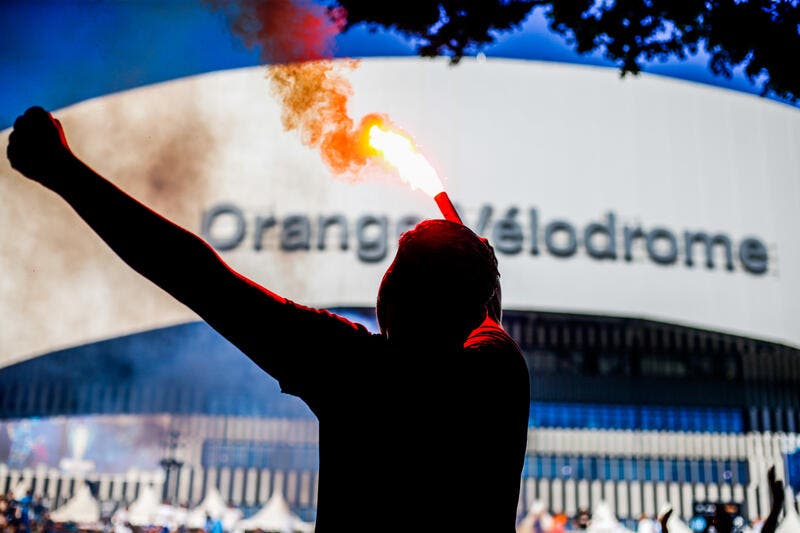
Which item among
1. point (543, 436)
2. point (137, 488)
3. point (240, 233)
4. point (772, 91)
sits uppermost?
point (240, 233)

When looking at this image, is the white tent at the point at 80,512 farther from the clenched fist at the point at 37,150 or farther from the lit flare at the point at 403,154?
the clenched fist at the point at 37,150

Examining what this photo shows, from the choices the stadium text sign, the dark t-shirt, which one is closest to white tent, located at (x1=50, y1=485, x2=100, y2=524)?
the stadium text sign

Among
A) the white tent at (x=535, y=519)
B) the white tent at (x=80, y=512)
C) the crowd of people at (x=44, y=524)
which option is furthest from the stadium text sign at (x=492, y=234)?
the white tent at (x=80, y=512)

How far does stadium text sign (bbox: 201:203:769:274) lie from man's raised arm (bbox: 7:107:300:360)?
1462 cm

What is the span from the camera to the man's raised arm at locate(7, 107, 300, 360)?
913mm

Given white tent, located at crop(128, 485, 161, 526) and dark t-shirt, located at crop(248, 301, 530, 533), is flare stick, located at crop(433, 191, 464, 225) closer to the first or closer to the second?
dark t-shirt, located at crop(248, 301, 530, 533)

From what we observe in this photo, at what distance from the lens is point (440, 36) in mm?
3807

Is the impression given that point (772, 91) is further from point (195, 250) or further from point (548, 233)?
point (548, 233)

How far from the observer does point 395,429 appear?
108 cm

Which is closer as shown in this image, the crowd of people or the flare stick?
Answer: the flare stick

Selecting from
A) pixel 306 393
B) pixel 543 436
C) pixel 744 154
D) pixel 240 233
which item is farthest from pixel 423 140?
pixel 306 393

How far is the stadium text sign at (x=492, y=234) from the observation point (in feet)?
51.4

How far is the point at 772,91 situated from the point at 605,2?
3.18 feet

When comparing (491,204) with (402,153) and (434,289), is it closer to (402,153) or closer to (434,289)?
(402,153)
